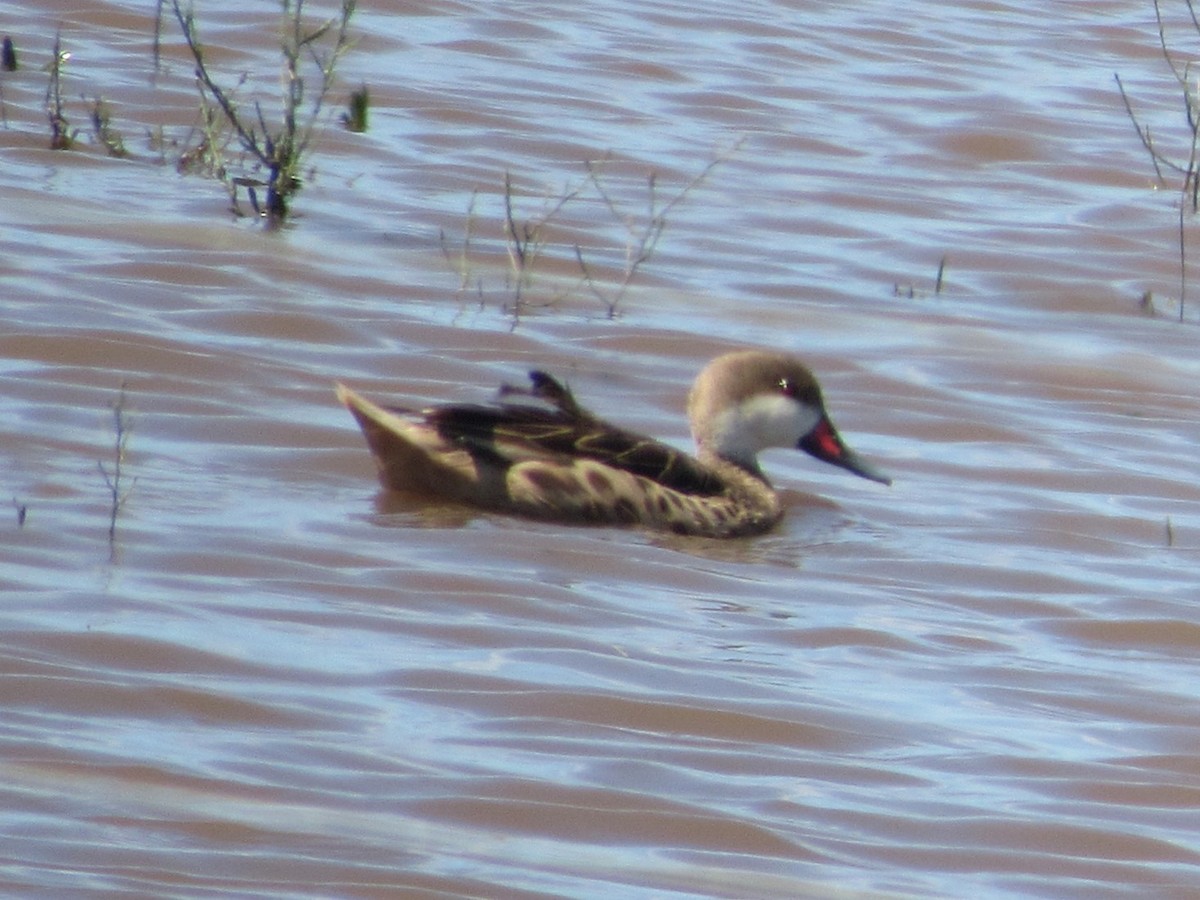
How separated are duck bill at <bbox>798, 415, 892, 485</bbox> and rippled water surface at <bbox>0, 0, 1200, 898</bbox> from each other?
11 centimetres

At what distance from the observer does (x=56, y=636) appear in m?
5.43

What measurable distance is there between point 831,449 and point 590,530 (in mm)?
1015

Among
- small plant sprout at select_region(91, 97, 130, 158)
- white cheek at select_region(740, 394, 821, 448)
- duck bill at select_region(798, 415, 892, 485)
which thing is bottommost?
duck bill at select_region(798, 415, 892, 485)

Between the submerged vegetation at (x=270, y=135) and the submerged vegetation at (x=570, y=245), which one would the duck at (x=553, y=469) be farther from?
the submerged vegetation at (x=270, y=135)

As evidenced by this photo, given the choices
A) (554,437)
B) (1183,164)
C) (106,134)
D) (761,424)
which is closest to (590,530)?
(554,437)

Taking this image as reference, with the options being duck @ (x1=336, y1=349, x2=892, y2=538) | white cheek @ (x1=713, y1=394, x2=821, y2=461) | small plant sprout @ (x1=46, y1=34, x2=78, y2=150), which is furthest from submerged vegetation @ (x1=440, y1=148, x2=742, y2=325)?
duck @ (x1=336, y1=349, x2=892, y2=538)

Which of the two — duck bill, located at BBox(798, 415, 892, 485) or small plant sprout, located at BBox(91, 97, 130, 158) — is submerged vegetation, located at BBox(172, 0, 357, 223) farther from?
duck bill, located at BBox(798, 415, 892, 485)

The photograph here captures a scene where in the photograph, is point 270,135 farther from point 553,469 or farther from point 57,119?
point 553,469

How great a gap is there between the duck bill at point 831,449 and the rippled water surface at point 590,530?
11 cm

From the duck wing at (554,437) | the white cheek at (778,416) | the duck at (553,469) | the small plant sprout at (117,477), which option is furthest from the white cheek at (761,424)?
the small plant sprout at (117,477)

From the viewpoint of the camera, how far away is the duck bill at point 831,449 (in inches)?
306

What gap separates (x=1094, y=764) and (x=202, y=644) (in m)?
1.74

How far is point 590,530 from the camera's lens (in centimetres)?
709

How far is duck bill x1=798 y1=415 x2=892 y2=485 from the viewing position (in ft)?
25.5
